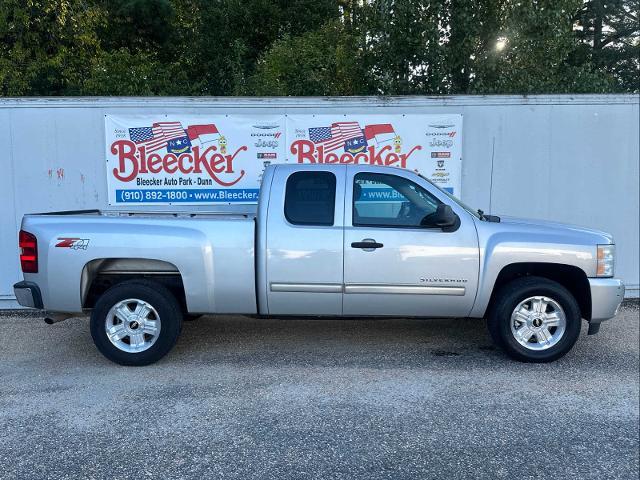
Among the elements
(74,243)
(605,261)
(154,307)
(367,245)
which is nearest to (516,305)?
(605,261)

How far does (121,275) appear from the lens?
544cm

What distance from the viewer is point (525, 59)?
404 inches

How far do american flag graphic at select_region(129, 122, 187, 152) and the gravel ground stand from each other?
267 centimetres

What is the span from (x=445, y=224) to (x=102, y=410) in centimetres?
319

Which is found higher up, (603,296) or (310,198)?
(310,198)

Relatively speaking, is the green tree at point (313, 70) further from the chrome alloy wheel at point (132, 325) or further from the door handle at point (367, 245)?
the chrome alloy wheel at point (132, 325)

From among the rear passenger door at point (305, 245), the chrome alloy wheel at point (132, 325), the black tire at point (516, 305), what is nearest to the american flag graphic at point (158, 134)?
the rear passenger door at point (305, 245)

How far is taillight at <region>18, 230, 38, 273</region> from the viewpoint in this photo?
515cm

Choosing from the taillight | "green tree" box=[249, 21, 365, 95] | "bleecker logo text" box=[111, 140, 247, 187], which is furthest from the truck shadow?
"green tree" box=[249, 21, 365, 95]

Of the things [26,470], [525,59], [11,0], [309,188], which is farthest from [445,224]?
[11,0]

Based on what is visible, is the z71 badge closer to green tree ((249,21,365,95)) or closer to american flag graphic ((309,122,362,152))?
american flag graphic ((309,122,362,152))

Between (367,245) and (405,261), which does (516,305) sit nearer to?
(405,261)

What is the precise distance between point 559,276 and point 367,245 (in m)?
1.93

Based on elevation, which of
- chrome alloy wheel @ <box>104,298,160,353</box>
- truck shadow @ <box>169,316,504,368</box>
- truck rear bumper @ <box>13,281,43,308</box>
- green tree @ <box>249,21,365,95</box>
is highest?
green tree @ <box>249,21,365,95</box>
